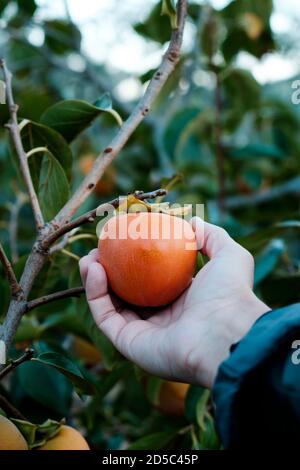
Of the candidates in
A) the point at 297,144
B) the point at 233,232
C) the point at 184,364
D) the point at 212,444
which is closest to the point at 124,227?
the point at 184,364

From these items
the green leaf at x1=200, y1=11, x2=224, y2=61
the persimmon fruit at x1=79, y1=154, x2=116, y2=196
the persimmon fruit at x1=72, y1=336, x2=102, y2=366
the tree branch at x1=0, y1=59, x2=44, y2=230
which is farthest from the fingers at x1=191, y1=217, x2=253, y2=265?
the persimmon fruit at x1=79, y1=154, x2=116, y2=196

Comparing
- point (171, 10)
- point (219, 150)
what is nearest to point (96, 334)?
point (171, 10)

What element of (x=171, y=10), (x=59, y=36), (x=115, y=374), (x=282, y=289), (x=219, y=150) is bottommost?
(x=115, y=374)

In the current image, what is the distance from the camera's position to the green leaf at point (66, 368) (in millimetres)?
895

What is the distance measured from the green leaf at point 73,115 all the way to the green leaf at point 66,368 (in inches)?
16.8

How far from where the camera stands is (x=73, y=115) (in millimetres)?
1139

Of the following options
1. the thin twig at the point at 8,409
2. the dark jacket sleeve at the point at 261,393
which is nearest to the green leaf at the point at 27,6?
the thin twig at the point at 8,409

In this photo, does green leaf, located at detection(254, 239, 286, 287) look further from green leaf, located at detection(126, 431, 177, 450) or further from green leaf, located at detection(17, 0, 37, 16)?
green leaf, located at detection(17, 0, 37, 16)

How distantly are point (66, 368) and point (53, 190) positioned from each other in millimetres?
315

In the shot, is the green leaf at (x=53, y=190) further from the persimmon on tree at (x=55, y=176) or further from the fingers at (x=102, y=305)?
the fingers at (x=102, y=305)

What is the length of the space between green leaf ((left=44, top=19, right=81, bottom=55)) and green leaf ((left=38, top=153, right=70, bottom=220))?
4.74 feet

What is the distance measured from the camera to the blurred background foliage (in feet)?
3.83

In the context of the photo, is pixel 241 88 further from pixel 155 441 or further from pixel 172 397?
pixel 155 441

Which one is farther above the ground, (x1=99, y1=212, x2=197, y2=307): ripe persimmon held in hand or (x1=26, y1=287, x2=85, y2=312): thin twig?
(x1=99, y1=212, x2=197, y2=307): ripe persimmon held in hand
